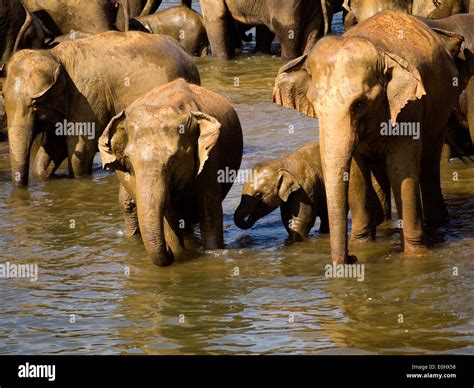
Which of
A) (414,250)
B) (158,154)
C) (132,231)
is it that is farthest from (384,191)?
(158,154)

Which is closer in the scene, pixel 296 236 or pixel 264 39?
pixel 296 236

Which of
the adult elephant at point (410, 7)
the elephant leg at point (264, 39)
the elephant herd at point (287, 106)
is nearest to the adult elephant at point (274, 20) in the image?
the elephant leg at point (264, 39)

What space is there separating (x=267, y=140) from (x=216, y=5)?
21.1ft

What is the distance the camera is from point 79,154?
642 inches

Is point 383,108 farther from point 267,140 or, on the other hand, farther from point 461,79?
point 267,140

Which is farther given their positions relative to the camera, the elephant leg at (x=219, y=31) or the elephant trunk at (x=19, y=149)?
the elephant leg at (x=219, y=31)

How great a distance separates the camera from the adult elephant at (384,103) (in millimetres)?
11758

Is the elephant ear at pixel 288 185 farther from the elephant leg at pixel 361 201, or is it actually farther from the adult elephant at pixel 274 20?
the adult elephant at pixel 274 20

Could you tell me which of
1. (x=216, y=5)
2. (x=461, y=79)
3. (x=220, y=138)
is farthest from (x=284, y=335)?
(x=216, y=5)

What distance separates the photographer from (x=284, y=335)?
425 inches

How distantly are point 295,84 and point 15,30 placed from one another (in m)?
8.19

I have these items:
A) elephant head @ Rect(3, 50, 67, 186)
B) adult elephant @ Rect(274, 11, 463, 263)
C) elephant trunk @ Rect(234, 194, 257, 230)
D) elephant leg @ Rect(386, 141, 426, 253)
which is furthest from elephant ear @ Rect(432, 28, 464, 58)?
elephant head @ Rect(3, 50, 67, 186)

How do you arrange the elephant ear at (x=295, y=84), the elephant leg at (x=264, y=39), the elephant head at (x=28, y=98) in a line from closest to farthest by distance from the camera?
1. the elephant ear at (x=295, y=84)
2. the elephant head at (x=28, y=98)
3. the elephant leg at (x=264, y=39)

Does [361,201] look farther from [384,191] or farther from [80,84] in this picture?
[80,84]
